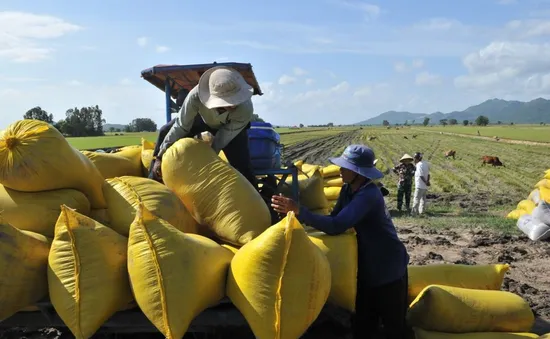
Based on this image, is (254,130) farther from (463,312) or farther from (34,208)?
(463,312)

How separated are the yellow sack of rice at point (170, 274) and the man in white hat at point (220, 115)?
3.58 feet

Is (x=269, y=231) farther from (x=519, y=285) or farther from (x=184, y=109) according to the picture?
→ (x=519, y=285)

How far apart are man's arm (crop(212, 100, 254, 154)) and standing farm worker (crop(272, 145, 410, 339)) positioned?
845 millimetres

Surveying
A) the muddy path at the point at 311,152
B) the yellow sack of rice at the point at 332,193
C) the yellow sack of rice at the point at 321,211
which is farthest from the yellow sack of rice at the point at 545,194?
the muddy path at the point at 311,152

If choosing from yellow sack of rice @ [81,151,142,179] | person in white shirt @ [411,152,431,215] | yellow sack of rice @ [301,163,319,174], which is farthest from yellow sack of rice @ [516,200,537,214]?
yellow sack of rice @ [81,151,142,179]

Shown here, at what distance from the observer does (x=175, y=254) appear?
244cm

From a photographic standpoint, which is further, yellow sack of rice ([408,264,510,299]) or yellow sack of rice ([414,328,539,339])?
yellow sack of rice ([408,264,510,299])

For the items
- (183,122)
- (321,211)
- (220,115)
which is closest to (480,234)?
(321,211)

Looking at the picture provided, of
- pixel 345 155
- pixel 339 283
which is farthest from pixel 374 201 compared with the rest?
pixel 339 283

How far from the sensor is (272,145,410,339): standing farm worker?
9.39 ft

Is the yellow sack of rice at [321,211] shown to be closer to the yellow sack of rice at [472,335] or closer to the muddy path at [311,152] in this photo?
the yellow sack of rice at [472,335]

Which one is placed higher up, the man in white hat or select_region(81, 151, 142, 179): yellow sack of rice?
the man in white hat

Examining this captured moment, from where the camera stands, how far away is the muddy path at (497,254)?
16.6 ft

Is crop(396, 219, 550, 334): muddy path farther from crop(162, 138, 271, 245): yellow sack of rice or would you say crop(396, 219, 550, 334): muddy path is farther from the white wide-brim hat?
the white wide-brim hat
